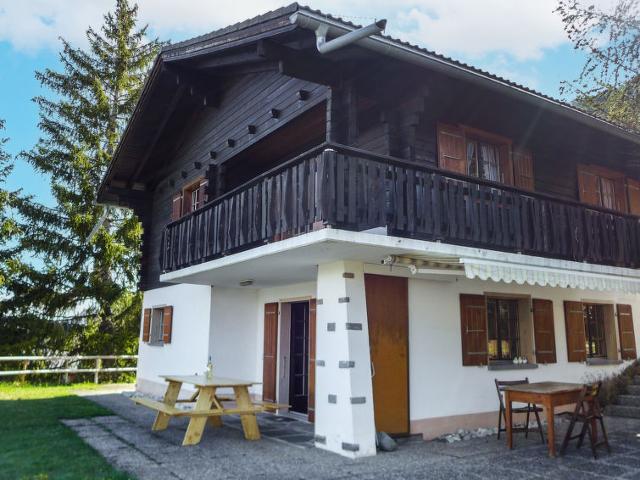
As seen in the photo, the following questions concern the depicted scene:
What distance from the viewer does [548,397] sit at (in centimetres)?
731

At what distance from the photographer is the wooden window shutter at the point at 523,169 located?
1055cm

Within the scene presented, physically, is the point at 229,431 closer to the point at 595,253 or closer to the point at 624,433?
the point at 624,433

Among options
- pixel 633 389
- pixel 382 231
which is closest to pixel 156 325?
pixel 382 231

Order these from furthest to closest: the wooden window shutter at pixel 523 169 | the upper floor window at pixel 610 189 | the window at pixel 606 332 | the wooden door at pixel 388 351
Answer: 1. the upper floor window at pixel 610 189
2. the window at pixel 606 332
3. the wooden window shutter at pixel 523 169
4. the wooden door at pixel 388 351

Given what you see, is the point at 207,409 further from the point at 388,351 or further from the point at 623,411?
the point at 623,411

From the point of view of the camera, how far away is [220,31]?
31.2 feet

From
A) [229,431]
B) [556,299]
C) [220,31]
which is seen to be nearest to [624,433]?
[556,299]

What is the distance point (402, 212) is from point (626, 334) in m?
8.15

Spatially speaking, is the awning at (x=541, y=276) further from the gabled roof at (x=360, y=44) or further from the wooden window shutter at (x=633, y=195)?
the wooden window shutter at (x=633, y=195)

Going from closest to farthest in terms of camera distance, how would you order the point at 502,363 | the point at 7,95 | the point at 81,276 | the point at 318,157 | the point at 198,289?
the point at 318,157, the point at 502,363, the point at 198,289, the point at 81,276, the point at 7,95

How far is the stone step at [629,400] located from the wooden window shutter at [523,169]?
4826 mm

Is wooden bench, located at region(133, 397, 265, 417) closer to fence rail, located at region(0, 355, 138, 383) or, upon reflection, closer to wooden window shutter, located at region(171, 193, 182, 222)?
wooden window shutter, located at region(171, 193, 182, 222)

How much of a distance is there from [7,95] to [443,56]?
88.3 feet

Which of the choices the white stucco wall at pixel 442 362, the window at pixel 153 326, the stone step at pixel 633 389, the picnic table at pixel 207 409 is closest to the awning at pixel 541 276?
the white stucco wall at pixel 442 362
